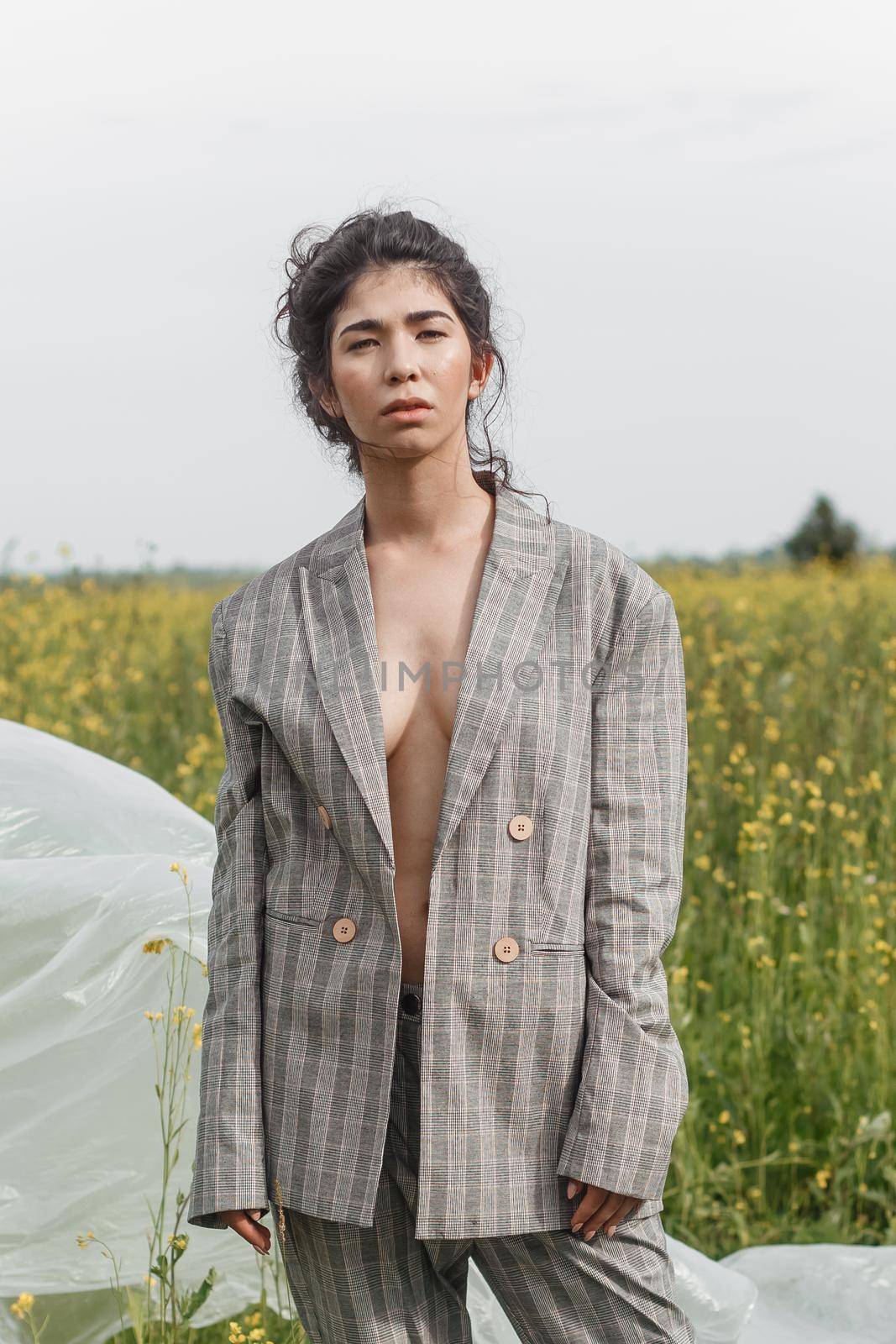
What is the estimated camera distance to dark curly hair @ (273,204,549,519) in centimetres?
171

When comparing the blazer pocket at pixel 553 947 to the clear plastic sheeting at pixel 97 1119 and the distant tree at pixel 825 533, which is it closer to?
the clear plastic sheeting at pixel 97 1119

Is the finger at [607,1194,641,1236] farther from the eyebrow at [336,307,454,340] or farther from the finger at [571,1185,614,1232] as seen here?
the eyebrow at [336,307,454,340]

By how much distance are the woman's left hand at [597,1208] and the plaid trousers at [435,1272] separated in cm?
2

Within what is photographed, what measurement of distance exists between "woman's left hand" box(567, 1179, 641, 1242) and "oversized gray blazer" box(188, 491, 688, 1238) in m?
0.02

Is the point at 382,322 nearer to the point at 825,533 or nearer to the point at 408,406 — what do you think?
the point at 408,406

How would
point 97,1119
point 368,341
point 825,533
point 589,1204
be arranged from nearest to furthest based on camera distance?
point 589,1204 < point 368,341 < point 97,1119 < point 825,533

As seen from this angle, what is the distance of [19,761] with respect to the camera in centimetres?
288

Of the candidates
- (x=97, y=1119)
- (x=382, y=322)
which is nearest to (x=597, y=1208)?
(x=382, y=322)

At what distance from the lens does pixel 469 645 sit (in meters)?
1.62

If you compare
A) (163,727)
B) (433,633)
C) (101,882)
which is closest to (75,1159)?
(101,882)

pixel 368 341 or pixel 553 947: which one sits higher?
pixel 368 341

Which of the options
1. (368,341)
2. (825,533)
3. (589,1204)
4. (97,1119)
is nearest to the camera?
(589,1204)

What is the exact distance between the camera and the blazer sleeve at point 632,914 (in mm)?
1544

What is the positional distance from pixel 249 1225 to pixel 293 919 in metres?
0.38
